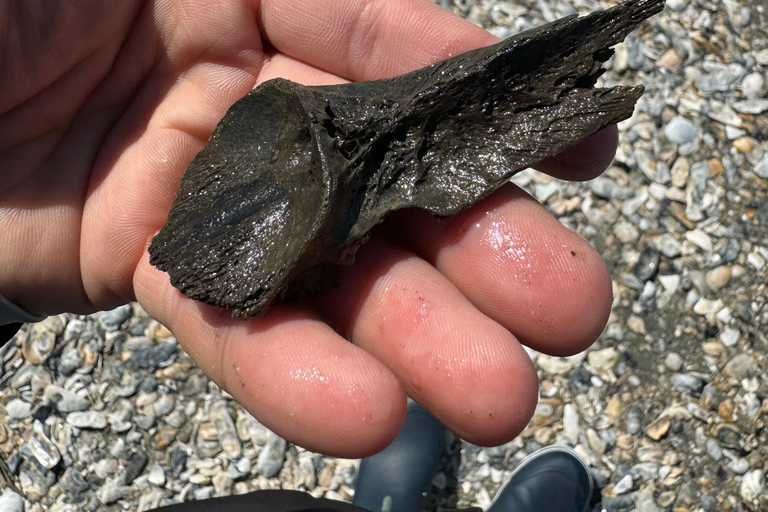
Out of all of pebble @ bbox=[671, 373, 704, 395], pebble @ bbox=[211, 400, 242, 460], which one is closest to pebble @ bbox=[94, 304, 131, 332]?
pebble @ bbox=[211, 400, 242, 460]

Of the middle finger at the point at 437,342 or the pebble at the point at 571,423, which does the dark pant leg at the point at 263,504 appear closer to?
the middle finger at the point at 437,342

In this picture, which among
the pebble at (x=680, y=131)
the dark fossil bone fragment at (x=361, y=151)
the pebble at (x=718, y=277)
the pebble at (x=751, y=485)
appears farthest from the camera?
the pebble at (x=680, y=131)

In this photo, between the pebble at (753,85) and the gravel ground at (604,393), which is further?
the pebble at (753,85)

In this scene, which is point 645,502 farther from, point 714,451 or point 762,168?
point 762,168

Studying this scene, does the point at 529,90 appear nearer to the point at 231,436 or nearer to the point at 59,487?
the point at 231,436

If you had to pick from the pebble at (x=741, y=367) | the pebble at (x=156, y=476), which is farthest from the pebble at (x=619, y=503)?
the pebble at (x=156, y=476)

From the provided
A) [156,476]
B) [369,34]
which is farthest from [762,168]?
[156,476]

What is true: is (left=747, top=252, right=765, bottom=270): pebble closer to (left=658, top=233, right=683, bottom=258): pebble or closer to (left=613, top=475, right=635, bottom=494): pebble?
(left=658, top=233, right=683, bottom=258): pebble
